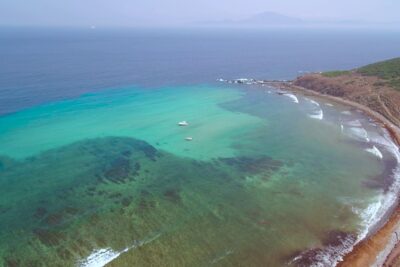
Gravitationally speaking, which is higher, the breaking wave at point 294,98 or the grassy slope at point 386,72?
the grassy slope at point 386,72

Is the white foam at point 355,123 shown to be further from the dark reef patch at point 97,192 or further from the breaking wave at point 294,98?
the dark reef patch at point 97,192

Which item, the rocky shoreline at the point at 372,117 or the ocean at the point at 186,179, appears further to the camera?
the ocean at the point at 186,179

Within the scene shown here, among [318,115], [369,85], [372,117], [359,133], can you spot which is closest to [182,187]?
[359,133]

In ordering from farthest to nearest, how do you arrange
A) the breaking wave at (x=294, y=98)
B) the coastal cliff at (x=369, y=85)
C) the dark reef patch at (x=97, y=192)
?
1. the breaking wave at (x=294, y=98)
2. the coastal cliff at (x=369, y=85)
3. the dark reef patch at (x=97, y=192)

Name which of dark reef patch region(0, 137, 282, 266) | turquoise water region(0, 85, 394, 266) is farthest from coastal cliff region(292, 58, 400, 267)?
dark reef patch region(0, 137, 282, 266)

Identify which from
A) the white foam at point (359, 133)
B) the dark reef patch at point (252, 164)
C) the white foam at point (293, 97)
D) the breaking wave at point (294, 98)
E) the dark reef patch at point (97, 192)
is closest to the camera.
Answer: the dark reef patch at point (97, 192)

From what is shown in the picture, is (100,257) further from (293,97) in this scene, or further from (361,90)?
(361,90)

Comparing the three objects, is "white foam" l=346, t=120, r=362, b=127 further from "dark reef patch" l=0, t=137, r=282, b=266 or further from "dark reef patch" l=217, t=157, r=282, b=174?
"dark reef patch" l=0, t=137, r=282, b=266

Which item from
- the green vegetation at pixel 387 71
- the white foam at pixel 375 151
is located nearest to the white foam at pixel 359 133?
the white foam at pixel 375 151
